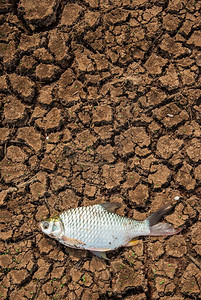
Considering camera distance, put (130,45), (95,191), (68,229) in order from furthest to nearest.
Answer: (130,45) → (95,191) → (68,229)

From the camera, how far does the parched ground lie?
3.91 meters

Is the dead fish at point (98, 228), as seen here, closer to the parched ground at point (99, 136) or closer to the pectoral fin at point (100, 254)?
the pectoral fin at point (100, 254)

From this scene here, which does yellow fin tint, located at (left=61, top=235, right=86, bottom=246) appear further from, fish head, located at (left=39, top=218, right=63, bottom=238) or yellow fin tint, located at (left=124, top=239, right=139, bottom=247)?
yellow fin tint, located at (left=124, top=239, right=139, bottom=247)

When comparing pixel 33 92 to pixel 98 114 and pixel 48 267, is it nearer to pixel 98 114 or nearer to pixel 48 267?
pixel 98 114

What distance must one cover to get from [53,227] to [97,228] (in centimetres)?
49

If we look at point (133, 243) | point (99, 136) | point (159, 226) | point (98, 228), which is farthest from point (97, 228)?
point (99, 136)

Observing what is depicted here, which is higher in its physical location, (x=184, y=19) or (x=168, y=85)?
(x=184, y=19)

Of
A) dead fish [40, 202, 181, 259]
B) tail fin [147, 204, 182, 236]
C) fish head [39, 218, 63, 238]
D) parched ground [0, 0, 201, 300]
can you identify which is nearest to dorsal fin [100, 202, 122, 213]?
dead fish [40, 202, 181, 259]

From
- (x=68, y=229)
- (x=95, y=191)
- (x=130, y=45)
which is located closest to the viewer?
(x=68, y=229)

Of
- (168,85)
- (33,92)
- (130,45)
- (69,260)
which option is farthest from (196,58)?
(69,260)

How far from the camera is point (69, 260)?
3955 millimetres

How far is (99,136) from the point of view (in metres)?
4.22

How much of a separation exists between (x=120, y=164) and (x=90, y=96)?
944 mm

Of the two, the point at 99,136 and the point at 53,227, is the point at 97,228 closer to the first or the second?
the point at 53,227
